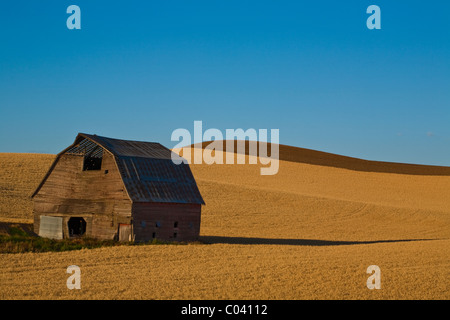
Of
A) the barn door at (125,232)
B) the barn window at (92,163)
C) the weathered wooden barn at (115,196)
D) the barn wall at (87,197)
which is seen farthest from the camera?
the barn window at (92,163)

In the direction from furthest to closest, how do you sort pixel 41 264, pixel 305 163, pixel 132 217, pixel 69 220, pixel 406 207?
pixel 305 163, pixel 406 207, pixel 69 220, pixel 132 217, pixel 41 264

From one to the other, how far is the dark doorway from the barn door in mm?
3276

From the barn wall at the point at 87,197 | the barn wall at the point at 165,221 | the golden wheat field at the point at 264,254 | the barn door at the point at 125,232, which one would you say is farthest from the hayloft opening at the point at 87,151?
the golden wheat field at the point at 264,254

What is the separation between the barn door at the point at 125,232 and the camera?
28.9 metres

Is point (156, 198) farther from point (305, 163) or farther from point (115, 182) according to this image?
point (305, 163)

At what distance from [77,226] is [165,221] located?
5.81m

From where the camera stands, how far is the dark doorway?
31438 millimetres

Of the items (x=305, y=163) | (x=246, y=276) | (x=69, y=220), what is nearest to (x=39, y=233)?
(x=69, y=220)

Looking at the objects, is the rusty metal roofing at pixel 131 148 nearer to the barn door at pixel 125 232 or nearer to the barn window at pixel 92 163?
the barn window at pixel 92 163

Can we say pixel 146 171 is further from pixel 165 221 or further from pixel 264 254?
pixel 264 254

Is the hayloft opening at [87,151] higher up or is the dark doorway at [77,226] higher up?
the hayloft opening at [87,151]

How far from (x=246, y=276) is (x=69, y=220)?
1597 cm
